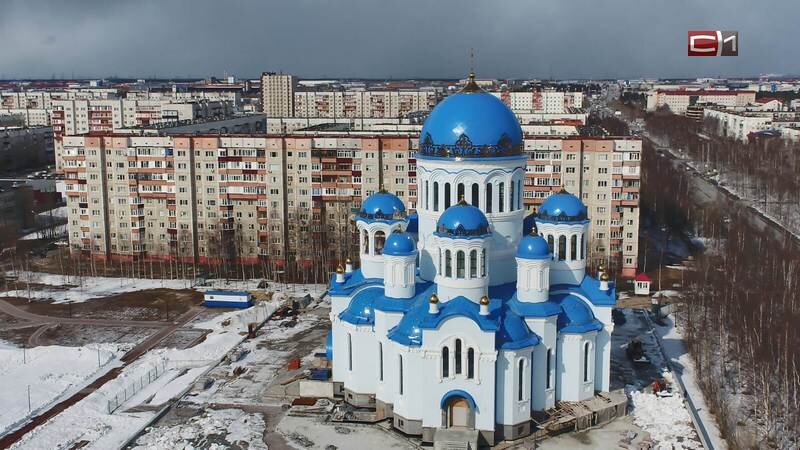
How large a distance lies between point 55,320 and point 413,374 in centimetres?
2525

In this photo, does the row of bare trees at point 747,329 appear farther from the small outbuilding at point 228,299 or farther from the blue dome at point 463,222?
the small outbuilding at point 228,299

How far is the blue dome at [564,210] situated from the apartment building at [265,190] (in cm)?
2094

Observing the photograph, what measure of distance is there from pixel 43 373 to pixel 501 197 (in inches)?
854

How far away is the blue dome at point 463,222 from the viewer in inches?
1038

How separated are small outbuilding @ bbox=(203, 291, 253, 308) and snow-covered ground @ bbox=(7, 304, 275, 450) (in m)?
2.40

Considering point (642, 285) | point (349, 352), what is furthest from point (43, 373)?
point (642, 285)

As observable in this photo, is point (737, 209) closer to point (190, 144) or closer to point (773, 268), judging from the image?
point (773, 268)

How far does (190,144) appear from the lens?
174ft

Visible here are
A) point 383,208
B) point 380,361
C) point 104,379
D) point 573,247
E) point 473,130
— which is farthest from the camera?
point 104,379

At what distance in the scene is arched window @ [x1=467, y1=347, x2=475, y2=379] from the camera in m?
25.8

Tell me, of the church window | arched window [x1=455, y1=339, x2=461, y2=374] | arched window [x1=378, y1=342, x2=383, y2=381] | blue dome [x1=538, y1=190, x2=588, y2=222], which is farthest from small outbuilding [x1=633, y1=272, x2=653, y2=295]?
arched window [x1=455, y1=339, x2=461, y2=374]

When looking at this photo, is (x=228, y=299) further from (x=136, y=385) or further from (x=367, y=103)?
(x=367, y=103)

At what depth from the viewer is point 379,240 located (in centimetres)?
3128

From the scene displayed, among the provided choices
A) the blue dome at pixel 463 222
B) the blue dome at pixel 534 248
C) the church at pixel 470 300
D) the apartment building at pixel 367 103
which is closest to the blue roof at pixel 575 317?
the church at pixel 470 300
